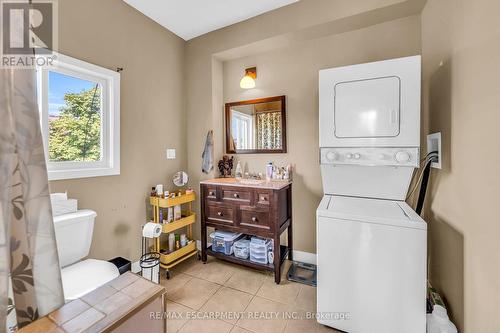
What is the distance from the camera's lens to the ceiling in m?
2.11

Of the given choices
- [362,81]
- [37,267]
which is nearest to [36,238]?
[37,267]

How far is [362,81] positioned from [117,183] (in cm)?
229

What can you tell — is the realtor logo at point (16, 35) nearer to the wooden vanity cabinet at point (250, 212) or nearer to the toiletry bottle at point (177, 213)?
the wooden vanity cabinet at point (250, 212)

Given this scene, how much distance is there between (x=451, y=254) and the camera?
4.44 ft

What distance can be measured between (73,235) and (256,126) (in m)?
1.96

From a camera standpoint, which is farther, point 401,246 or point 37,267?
point 401,246

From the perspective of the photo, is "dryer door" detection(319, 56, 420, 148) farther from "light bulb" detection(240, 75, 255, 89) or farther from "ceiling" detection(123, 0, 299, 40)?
"ceiling" detection(123, 0, 299, 40)

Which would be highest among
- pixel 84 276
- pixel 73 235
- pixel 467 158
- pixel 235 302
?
pixel 467 158

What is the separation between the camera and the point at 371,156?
1.56 m

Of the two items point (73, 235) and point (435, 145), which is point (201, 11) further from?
point (435, 145)

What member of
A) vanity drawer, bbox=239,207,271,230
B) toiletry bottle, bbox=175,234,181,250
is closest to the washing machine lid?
vanity drawer, bbox=239,207,271,230

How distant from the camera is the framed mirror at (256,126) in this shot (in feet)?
8.08

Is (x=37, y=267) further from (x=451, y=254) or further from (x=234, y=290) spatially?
(x=451, y=254)

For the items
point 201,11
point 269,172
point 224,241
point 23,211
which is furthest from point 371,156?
point 201,11
